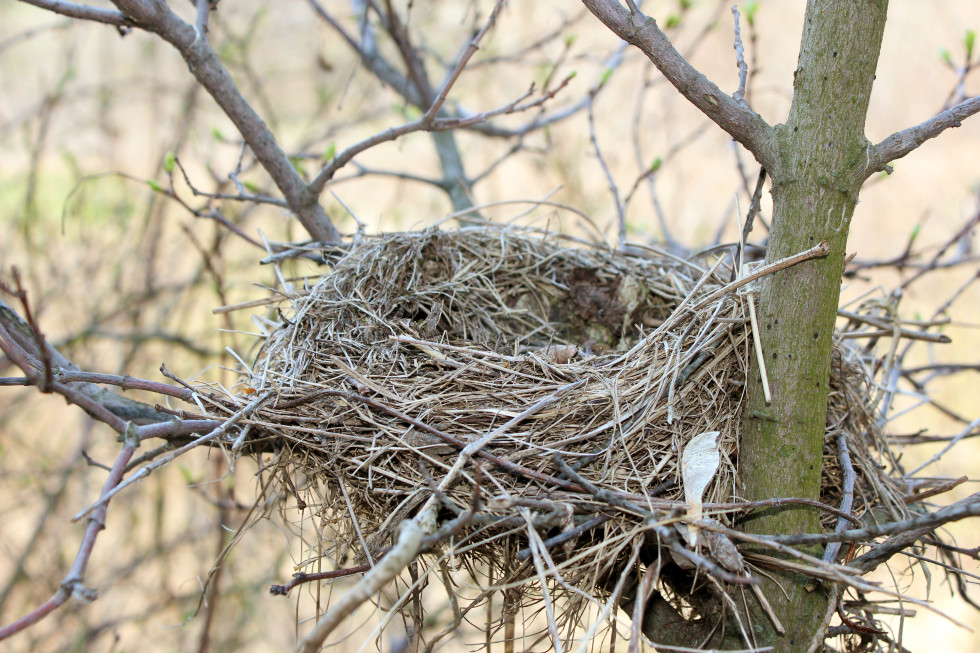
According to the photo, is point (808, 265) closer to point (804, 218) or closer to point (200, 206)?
point (804, 218)

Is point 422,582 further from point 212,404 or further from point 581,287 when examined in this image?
point 581,287

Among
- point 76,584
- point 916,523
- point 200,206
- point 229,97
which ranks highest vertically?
point 200,206

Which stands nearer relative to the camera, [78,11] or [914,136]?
[914,136]

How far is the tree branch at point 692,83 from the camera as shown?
108 centimetres

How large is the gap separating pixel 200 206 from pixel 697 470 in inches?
106

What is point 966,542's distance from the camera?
428 cm

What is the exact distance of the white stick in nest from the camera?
0.96m

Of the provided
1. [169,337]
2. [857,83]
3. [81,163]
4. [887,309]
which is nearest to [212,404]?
[857,83]

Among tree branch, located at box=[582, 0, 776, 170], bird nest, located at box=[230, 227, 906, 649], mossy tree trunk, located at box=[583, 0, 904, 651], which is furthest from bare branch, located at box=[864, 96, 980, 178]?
bird nest, located at box=[230, 227, 906, 649]

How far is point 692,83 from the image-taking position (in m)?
1.08

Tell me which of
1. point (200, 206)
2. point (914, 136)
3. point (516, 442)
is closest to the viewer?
point (914, 136)

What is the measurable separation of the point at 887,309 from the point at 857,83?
2.49ft

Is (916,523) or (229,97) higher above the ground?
(229,97)

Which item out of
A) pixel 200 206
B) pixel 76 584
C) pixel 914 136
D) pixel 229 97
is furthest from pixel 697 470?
pixel 200 206
